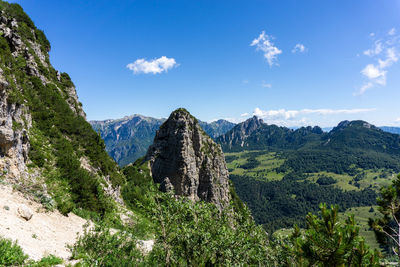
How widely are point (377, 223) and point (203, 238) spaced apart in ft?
62.6

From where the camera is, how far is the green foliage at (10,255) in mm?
8664

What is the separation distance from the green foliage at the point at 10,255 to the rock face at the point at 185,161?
170 ft

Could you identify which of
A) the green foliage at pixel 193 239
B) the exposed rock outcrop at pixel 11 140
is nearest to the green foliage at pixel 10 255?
the green foliage at pixel 193 239

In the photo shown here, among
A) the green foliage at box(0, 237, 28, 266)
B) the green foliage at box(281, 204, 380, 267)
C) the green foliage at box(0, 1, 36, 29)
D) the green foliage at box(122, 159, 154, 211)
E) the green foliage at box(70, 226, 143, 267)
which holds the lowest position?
the green foliage at box(122, 159, 154, 211)

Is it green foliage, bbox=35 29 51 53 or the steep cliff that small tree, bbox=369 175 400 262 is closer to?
the steep cliff

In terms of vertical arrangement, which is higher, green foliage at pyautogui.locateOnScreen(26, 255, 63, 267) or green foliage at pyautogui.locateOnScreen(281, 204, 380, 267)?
green foliage at pyautogui.locateOnScreen(281, 204, 380, 267)

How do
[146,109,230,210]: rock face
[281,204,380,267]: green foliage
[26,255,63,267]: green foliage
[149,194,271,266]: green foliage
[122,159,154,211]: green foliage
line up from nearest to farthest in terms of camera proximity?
[281,204,380,267]: green foliage → [26,255,63,267]: green foliage → [149,194,271,266]: green foliage → [122,159,154,211]: green foliage → [146,109,230,210]: rock face

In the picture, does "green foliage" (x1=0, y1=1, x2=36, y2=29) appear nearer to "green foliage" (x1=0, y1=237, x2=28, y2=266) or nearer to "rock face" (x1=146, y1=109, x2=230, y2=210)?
"rock face" (x1=146, y1=109, x2=230, y2=210)

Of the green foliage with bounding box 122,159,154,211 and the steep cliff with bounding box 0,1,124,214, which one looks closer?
the steep cliff with bounding box 0,1,124,214

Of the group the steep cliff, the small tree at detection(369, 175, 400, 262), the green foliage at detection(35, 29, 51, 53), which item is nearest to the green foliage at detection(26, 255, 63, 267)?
the steep cliff

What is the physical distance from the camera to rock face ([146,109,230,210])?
65000 mm

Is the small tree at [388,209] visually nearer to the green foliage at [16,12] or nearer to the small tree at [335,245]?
the small tree at [335,245]

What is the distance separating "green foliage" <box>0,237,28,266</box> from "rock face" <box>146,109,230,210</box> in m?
51.9

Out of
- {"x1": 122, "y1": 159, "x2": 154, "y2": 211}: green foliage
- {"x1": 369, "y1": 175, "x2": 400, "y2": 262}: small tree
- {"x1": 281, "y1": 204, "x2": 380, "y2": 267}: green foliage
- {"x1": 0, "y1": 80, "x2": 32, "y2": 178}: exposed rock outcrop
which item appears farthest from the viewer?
{"x1": 122, "y1": 159, "x2": 154, "y2": 211}: green foliage
